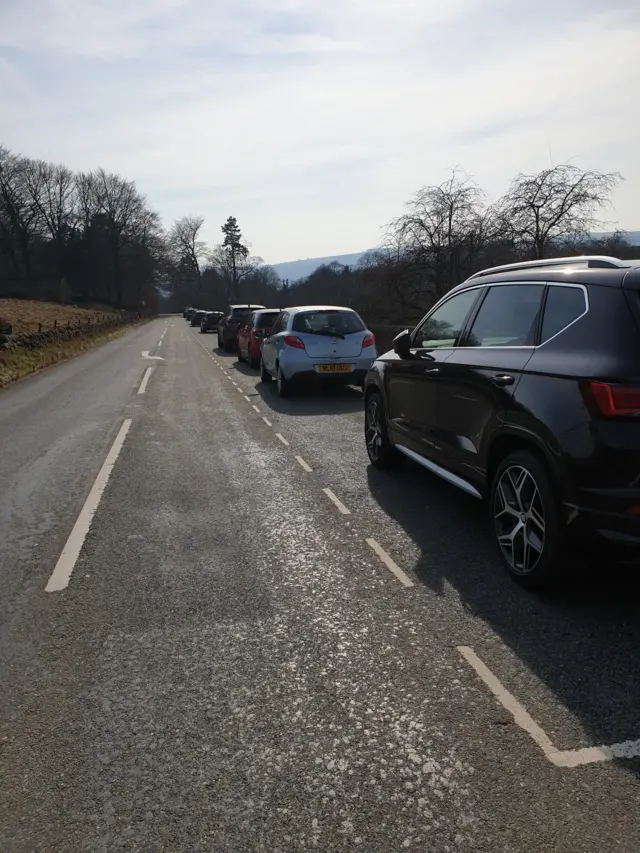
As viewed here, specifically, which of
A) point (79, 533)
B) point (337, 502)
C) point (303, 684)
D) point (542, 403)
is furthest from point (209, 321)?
point (303, 684)

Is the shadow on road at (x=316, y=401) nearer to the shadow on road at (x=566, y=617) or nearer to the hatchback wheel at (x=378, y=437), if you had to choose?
the hatchback wheel at (x=378, y=437)

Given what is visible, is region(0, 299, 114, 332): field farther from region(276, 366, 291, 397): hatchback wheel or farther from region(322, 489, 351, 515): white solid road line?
region(322, 489, 351, 515): white solid road line

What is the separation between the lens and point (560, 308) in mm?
3834

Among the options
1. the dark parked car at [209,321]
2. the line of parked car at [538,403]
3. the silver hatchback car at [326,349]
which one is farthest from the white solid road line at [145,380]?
the dark parked car at [209,321]

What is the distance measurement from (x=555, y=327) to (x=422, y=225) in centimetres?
2126

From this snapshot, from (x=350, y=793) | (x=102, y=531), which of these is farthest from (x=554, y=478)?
(x=102, y=531)

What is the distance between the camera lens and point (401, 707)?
2.80 m

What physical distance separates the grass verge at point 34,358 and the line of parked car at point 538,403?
14.2 meters

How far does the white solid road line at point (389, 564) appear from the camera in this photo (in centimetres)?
410

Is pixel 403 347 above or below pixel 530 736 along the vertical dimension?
above

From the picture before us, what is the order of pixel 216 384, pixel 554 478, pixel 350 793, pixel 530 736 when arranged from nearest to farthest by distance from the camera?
pixel 350 793
pixel 530 736
pixel 554 478
pixel 216 384

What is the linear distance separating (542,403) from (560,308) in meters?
0.62

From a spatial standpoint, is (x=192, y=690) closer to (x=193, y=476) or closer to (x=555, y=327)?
(x=555, y=327)

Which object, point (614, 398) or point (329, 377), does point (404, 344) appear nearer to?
point (614, 398)
